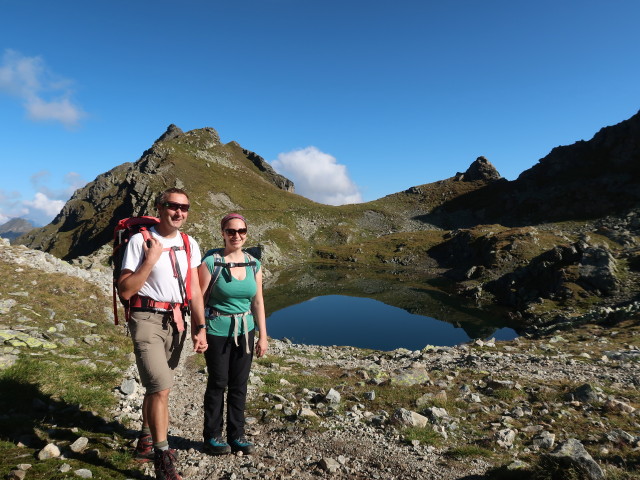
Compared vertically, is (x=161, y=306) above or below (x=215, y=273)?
below

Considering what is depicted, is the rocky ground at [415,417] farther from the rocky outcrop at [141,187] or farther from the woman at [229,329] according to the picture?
the rocky outcrop at [141,187]

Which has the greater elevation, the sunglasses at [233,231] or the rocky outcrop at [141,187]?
the rocky outcrop at [141,187]

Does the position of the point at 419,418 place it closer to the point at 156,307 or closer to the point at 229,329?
the point at 229,329

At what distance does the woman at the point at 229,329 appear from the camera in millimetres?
6422

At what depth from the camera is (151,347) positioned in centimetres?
549

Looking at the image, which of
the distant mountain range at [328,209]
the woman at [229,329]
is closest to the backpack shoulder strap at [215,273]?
the woman at [229,329]

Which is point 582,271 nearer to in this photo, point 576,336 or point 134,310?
point 576,336

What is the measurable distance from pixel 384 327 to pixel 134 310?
38.0m

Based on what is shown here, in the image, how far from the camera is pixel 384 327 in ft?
134

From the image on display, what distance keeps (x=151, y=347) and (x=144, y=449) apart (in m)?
2.23

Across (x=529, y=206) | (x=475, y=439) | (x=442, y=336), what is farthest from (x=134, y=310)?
(x=529, y=206)

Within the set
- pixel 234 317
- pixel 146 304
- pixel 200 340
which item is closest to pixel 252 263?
pixel 234 317

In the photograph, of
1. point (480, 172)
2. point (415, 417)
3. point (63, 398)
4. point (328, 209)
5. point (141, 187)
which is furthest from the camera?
point (480, 172)

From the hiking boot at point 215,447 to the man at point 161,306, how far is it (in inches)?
41.9
